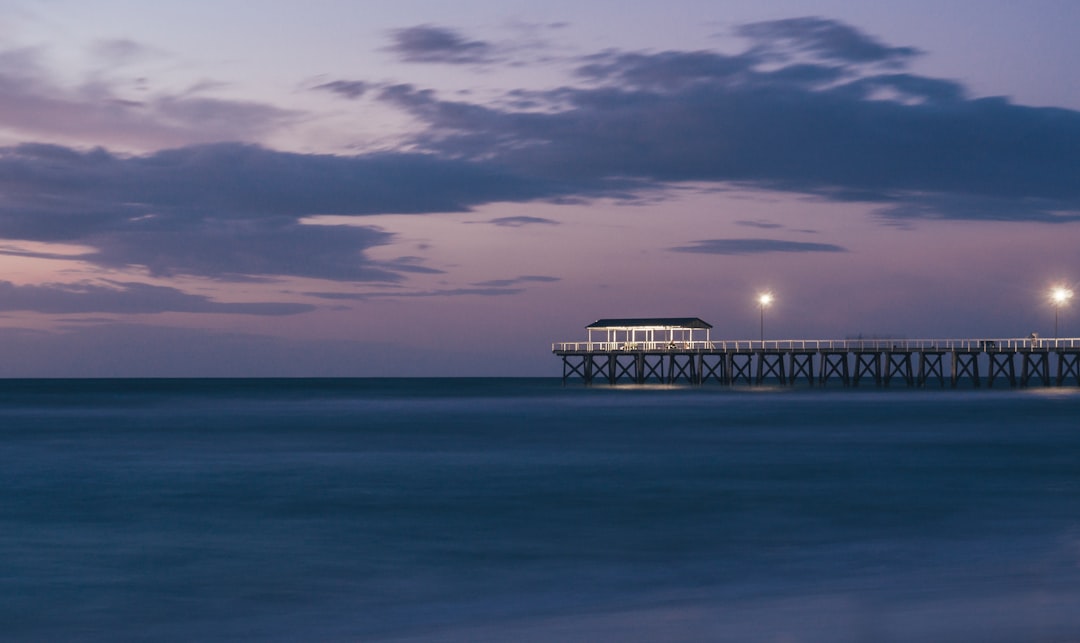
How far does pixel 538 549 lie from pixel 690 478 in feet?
34.6

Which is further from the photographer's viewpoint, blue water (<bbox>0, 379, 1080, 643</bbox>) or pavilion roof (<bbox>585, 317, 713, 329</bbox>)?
pavilion roof (<bbox>585, 317, 713, 329</bbox>)

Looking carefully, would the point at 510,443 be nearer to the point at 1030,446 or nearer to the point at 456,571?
the point at 1030,446

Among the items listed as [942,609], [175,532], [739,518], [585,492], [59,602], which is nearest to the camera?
[942,609]

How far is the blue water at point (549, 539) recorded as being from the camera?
12039mm

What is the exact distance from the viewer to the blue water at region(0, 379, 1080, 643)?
1204 cm

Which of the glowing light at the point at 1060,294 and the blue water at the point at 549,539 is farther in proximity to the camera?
the glowing light at the point at 1060,294

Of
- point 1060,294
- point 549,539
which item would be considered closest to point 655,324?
point 1060,294

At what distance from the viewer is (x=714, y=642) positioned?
1041cm

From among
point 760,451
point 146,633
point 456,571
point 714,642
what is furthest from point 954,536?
point 760,451

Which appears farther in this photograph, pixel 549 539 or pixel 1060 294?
pixel 1060 294

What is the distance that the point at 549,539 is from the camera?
60.6ft

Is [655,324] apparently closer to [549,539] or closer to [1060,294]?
[1060,294]

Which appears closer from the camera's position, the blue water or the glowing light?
the blue water

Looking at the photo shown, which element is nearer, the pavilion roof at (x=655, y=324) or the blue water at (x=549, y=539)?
the blue water at (x=549, y=539)
